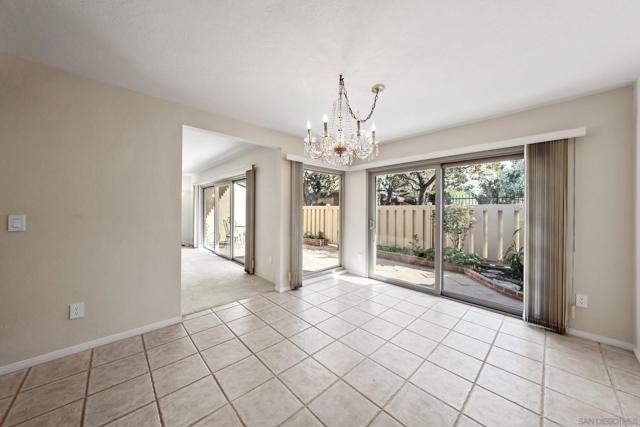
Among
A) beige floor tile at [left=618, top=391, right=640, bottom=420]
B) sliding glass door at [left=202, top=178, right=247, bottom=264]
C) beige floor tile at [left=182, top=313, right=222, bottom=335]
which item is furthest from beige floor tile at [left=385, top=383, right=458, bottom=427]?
sliding glass door at [left=202, top=178, right=247, bottom=264]

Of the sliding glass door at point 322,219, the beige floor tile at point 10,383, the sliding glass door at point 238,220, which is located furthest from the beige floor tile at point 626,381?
the sliding glass door at point 238,220

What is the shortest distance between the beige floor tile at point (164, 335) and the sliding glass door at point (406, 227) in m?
2.99

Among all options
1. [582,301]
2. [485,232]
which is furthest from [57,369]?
[582,301]

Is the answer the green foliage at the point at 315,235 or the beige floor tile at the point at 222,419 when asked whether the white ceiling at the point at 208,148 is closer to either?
the green foliage at the point at 315,235

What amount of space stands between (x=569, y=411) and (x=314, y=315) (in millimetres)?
2047

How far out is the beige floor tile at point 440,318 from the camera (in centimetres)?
245

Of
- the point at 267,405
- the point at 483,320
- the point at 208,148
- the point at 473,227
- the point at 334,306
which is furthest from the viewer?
the point at 208,148

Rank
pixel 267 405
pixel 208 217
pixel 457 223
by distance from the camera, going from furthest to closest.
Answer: pixel 208 217 → pixel 457 223 → pixel 267 405

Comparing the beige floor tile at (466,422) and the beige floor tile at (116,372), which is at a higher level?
the beige floor tile at (466,422)

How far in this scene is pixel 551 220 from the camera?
2.32 m

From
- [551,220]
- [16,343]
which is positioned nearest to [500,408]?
[551,220]

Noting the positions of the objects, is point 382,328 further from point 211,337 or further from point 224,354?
point 211,337

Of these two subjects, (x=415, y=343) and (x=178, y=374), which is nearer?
(x=178, y=374)

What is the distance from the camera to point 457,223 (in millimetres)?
3189
